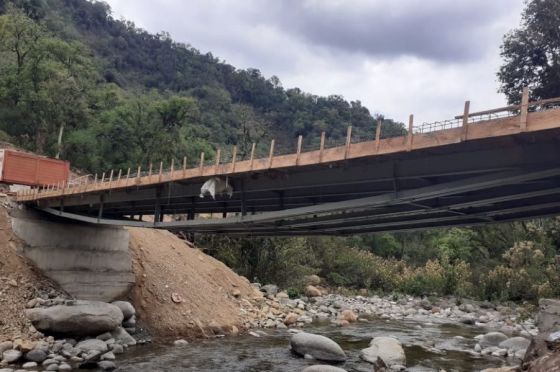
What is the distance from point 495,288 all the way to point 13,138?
40207 mm

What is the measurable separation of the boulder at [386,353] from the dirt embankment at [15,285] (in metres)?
10.3

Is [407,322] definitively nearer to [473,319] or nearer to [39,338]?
[473,319]

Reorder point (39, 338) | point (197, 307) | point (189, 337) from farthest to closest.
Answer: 1. point (197, 307)
2. point (189, 337)
3. point (39, 338)

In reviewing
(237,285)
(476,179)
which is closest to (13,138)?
(237,285)

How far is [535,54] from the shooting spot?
2694 cm

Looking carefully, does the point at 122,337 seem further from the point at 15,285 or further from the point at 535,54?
the point at 535,54

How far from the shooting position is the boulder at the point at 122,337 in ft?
54.7

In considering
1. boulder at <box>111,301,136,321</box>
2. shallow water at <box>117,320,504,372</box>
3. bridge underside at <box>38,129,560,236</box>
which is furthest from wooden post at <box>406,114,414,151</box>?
boulder at <box>111,301,136,321</box>

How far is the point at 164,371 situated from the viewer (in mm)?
13914

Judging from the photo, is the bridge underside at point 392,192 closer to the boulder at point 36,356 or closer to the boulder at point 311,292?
the boulder at point 36,356

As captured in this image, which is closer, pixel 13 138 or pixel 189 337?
pixel 189 337

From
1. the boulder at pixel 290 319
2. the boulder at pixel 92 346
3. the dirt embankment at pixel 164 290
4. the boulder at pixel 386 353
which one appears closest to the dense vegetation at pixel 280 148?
the dirt embankment at pixel 164 290

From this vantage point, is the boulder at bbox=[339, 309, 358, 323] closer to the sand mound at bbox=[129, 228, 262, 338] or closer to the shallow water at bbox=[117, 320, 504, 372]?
the shallow water at bbox=[117, 320, 504, 372]

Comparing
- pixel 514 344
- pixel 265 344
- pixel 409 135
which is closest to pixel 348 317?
pixel 265 344
